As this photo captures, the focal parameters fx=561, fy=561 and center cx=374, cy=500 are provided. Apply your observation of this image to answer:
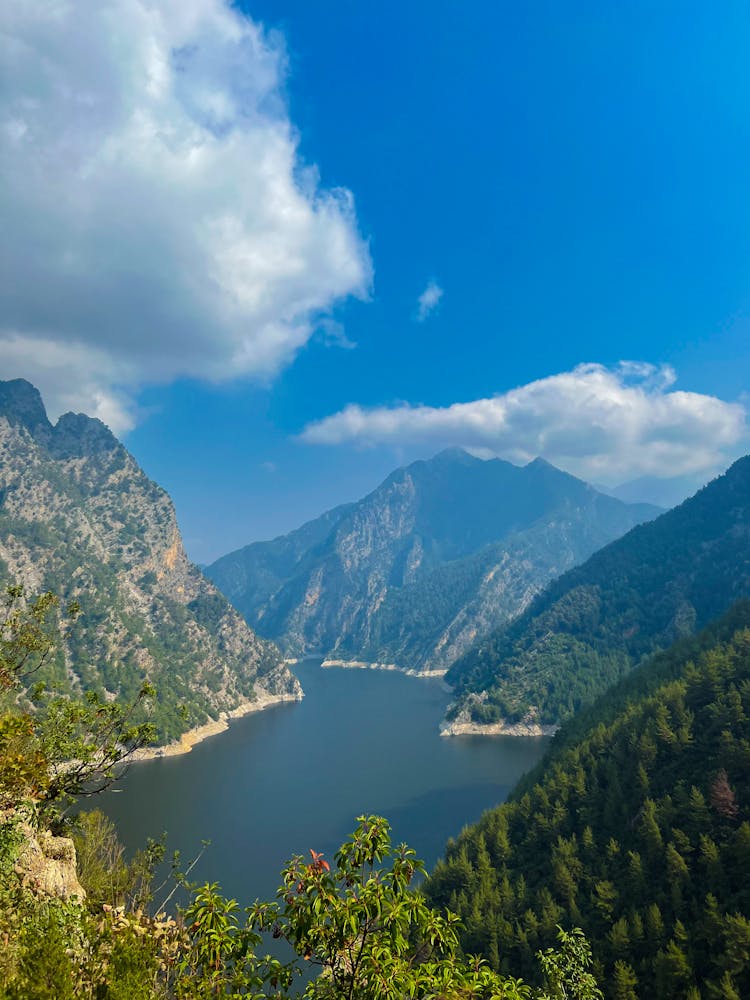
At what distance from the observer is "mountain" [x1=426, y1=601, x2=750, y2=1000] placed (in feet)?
160

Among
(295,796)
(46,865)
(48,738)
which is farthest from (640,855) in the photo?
(295,796)

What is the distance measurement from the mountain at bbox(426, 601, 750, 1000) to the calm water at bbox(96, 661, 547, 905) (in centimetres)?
3308

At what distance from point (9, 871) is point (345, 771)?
536 feet

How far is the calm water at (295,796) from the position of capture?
351 ft

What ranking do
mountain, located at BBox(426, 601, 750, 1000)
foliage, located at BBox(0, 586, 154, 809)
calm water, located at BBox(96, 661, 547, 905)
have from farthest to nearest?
calm water, located at BBox(96, 661, 547, 905)
mountain, located at BBox(426, 601, 750, 1000)
foliage, located at BBox(0, 586, 154, 809)

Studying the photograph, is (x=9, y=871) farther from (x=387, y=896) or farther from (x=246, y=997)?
(x=387, y=896)

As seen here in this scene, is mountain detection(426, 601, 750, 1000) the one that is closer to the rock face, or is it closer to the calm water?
the calm water

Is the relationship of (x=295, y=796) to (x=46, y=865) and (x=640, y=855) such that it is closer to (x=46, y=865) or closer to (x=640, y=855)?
(x=640, y=855)

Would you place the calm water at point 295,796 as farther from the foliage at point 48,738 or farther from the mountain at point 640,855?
the foliage at point 48,738

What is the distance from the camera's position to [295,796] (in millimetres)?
142500

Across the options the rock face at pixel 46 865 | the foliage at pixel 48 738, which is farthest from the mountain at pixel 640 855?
the foliage at pixel 48 738

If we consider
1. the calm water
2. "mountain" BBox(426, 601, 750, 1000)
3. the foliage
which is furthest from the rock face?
the calm water

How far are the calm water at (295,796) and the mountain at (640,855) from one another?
109ft

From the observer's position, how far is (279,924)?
435 inches
